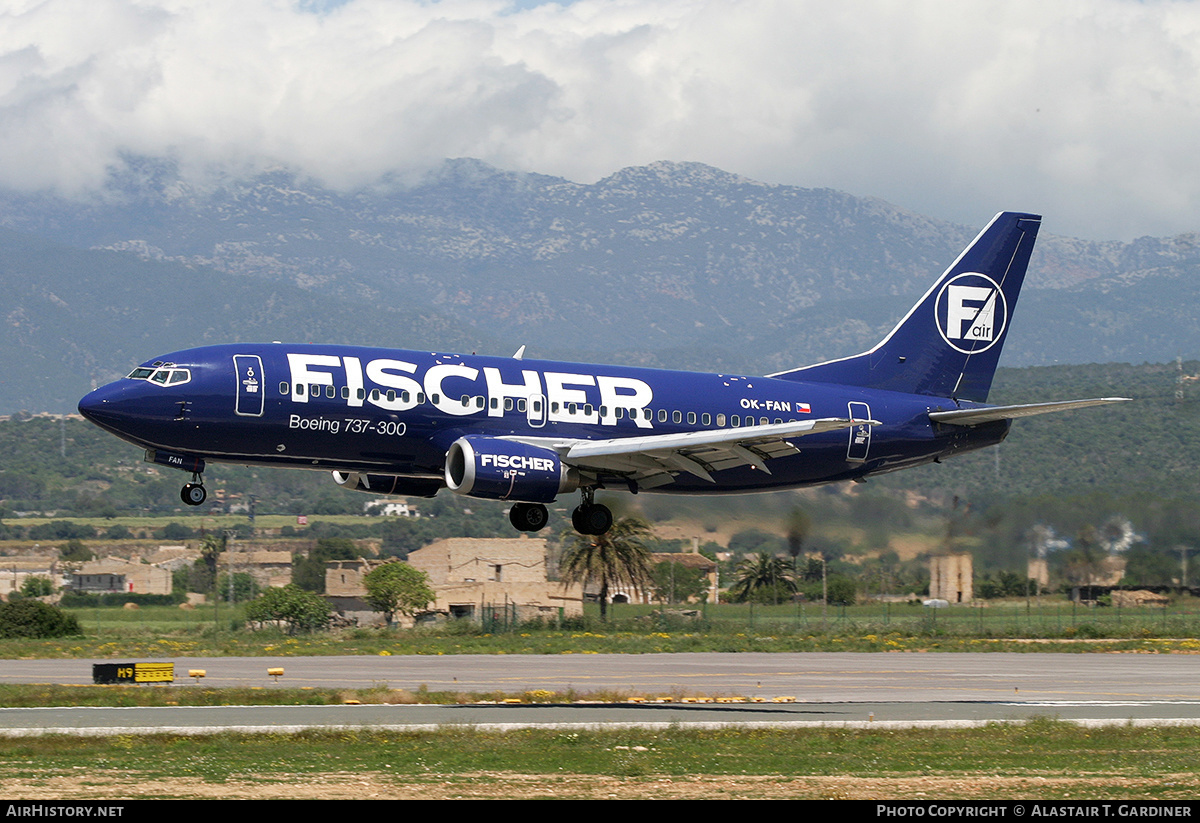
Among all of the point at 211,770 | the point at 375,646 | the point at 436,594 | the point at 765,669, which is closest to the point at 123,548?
the point at 436,594

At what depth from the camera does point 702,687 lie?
4266cm

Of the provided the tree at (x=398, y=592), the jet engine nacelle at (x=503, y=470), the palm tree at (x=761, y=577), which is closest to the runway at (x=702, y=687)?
the jet engine nacelle at (x=503, y=470)

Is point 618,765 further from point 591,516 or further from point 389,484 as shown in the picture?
point 389,484

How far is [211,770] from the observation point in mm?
24000

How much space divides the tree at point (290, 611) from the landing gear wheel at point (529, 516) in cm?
3411

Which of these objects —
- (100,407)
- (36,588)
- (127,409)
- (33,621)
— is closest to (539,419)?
(127,409)

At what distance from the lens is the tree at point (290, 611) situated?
77.4 meters

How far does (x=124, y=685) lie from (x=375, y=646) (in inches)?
828

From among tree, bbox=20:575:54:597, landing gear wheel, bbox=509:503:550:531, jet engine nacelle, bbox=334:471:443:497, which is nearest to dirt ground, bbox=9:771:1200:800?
landing gear wheel, bbox=509:503:550:531

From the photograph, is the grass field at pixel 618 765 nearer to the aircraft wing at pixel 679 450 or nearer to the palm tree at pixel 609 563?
the aircraft wing at pixel 679 450

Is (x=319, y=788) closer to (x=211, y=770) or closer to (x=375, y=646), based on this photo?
(x=211, y=770)

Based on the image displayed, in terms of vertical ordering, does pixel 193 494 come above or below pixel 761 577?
above

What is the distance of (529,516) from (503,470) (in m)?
4.29

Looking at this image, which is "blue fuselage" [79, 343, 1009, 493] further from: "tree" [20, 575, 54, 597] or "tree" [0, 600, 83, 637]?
"tree" [20, 575, 54, 597]
